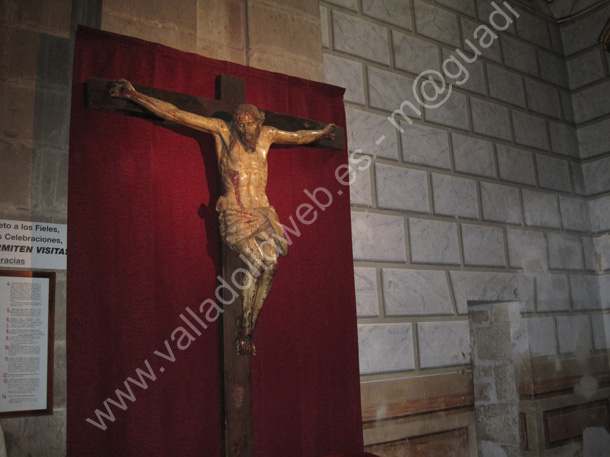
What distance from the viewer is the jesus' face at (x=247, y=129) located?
2.41 m

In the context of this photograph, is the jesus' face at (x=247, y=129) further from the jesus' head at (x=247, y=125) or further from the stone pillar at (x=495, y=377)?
the stone pillar at (x=495, y=377)

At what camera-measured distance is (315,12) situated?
138 inches

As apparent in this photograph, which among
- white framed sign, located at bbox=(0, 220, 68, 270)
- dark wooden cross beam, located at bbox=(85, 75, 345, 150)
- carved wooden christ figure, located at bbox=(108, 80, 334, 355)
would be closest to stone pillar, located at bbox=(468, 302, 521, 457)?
dark wooden cross beam, located at bbox=(85, 75, 345, 150)

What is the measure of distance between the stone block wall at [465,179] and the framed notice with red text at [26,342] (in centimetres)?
169

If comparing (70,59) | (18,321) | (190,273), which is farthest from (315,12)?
(18,321)

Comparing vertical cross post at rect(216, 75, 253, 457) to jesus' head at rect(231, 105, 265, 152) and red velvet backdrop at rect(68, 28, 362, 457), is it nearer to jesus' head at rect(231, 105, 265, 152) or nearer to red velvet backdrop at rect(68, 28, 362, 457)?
red velvet backdrop at rect(68, 28, 362, 457)

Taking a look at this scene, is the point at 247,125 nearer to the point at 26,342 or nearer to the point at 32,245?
the point at 32,245

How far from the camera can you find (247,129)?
7.91 feet

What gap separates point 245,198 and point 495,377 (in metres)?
2.78

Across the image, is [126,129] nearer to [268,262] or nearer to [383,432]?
[268,262]

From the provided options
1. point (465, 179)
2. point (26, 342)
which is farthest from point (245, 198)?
point (465, 179)

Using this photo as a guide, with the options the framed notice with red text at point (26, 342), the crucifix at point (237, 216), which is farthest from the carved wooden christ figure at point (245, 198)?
the framed notice with red text at point (26, 342)

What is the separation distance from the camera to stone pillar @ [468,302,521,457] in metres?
4.10

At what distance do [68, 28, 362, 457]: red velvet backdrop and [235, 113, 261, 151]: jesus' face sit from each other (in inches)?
12.6
